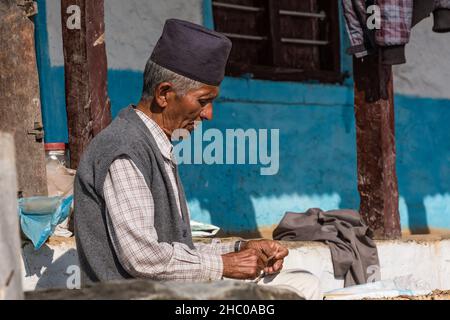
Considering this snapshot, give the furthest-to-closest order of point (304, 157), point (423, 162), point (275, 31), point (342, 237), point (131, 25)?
point (423, 162) < point (304, 157) < point (275, 31) < point (131, 25) < point (342, 237)

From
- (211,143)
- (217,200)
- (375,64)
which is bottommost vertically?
(217,200)

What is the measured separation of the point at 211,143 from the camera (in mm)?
6941

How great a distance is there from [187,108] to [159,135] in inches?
5.9

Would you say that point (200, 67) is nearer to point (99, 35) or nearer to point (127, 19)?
point (99, 35)

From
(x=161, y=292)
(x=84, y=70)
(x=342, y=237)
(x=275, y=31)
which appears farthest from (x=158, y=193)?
(x=275, y=31)

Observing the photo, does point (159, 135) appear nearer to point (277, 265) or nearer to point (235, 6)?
point (277, 265)

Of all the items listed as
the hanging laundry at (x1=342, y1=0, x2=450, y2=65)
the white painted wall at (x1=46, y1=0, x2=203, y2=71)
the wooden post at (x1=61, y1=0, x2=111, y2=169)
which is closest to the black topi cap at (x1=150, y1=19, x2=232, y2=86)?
the wooden post at (x1=61, y1=0, x2=111, y2=169)

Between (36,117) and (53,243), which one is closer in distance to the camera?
(53,243)

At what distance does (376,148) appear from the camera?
5781mm

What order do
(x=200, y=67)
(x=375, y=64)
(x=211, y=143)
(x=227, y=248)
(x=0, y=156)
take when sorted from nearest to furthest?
(x=0, y=156), (x=200, y=67), (x=227, y=248), (x=375, y=64), (x=211, y=143)

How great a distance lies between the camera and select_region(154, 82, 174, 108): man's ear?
354 centimetres

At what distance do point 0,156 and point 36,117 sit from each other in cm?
312
